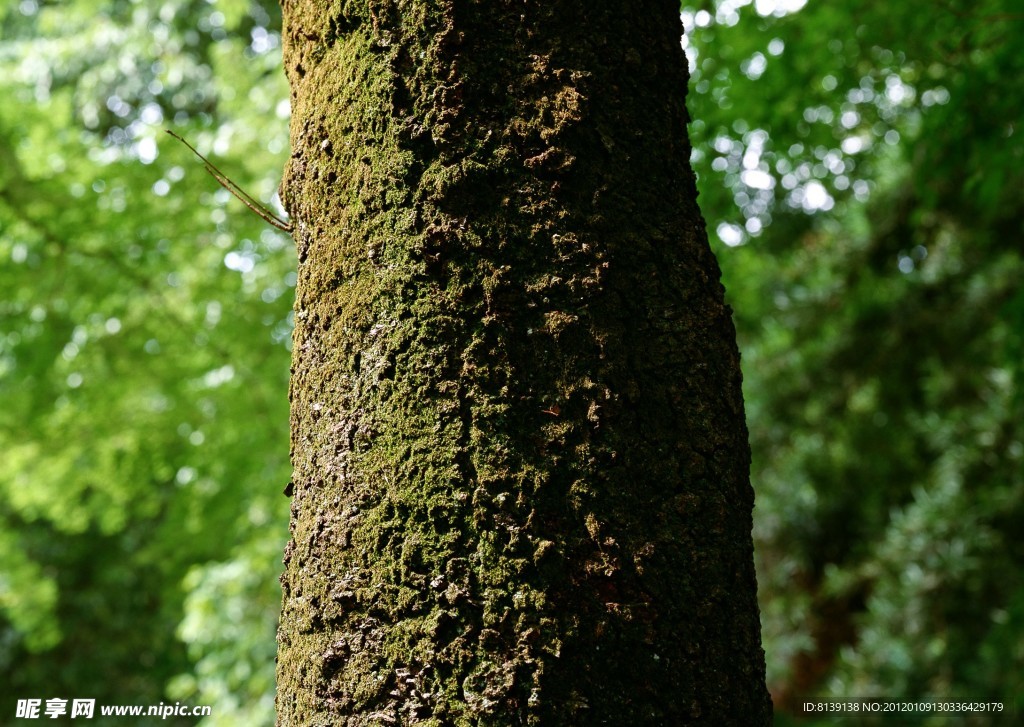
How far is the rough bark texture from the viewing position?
846 mm

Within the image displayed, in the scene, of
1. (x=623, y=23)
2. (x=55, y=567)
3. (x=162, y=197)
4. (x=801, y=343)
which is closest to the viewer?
(x=623, y=23)

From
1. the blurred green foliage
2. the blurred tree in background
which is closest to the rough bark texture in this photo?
the blurred green foliage

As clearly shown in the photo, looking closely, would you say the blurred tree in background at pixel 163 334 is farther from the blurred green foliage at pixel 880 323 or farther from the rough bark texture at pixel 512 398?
the rough bark texture at pixel 512 398

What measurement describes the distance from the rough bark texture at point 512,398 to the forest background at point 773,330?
1.88 meters

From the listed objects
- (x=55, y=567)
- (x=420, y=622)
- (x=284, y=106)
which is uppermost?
(x=420, y=622)

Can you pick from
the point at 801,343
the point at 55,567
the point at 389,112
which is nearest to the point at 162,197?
the point at 389,112

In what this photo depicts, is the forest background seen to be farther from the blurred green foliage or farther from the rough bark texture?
the rough bark texture

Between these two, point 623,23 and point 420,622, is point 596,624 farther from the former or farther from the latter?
point 623,23

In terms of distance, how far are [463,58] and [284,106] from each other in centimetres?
344

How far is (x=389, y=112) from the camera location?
1006 mm

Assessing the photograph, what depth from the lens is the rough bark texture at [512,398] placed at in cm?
85

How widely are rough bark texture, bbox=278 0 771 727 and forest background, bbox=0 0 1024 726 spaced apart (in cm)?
188

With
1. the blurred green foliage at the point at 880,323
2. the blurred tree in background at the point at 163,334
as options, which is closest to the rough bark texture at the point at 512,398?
the blurred green foliage at the point at 880,323

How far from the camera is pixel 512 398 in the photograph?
0.90m
